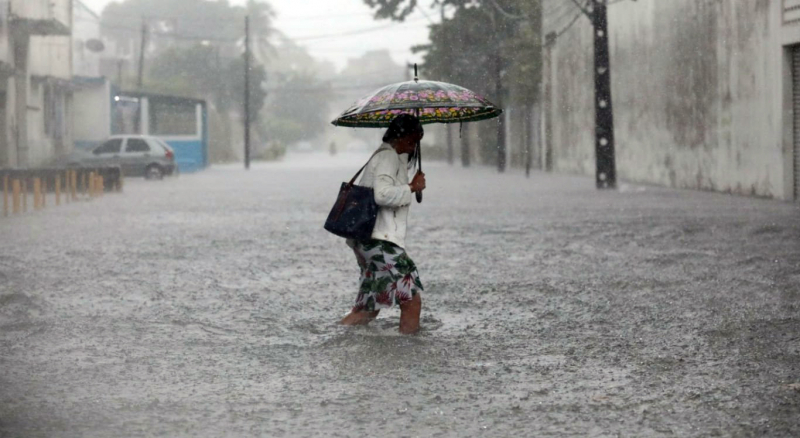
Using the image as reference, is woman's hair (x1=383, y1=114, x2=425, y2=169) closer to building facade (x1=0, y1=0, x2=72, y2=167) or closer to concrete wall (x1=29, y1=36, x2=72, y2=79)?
building facade (x1=0, y1=0, x2=72, y2=167)

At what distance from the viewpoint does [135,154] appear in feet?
109

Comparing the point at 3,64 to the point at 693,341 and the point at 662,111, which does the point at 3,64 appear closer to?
the point at 662,111

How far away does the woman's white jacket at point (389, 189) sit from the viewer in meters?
6.45

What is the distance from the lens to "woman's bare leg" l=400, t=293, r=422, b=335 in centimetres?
662

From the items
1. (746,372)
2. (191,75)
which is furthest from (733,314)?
(191,75)

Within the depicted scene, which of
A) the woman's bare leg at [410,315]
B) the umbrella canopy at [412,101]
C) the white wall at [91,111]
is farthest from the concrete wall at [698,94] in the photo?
the white wall at [91,111]

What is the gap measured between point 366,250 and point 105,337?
5.17 feet

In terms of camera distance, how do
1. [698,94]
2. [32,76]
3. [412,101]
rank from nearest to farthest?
[412,101] → [698,94] → [32,76]

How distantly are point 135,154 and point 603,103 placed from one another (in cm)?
1492

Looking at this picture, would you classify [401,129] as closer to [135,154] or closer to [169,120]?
[135,154]

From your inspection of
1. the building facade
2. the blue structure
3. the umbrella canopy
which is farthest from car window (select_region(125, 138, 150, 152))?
the umbrella canopy

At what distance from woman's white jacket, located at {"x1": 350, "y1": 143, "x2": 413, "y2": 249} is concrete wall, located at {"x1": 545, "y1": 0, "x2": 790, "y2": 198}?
1321 centimetres

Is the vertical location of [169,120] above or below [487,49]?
below

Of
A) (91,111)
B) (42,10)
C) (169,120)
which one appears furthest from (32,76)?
(169,120)
